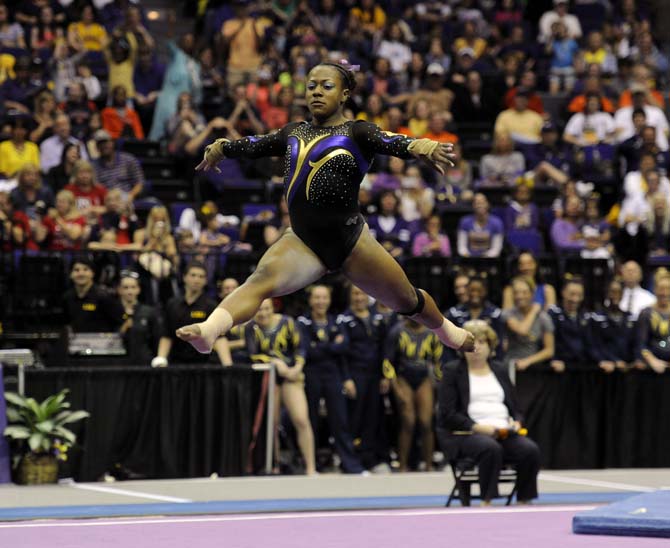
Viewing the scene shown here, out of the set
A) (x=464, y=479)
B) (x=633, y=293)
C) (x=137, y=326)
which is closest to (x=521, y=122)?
(x=633, y=293)

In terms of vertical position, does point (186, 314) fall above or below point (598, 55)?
below

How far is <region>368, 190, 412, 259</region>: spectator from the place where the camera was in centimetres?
1366

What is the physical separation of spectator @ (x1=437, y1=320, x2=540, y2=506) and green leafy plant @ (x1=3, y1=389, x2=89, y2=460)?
10.3ft

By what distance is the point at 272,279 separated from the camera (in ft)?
21.1

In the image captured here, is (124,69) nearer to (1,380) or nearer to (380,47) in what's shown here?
(380,47)

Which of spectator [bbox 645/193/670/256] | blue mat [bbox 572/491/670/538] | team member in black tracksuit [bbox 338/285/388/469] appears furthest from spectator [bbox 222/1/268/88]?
blue mat [bbox 572/491/670/538]

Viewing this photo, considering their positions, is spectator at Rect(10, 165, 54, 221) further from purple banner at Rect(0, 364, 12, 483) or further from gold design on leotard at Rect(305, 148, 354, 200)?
gold design on leotard at Rect(305, 148, 354, 200)

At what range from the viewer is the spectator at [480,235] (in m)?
14.0

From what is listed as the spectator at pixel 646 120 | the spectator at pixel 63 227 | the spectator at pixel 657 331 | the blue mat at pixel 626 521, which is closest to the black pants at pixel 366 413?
the spectator at pixel 657 331

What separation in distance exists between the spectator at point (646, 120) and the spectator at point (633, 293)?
394 cm

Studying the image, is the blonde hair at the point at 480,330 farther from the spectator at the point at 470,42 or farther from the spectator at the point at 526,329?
the spectator at the point at 470,42

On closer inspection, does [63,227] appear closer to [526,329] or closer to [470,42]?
[526,329]

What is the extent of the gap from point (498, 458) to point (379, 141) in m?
3.93

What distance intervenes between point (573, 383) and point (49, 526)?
250 inches
